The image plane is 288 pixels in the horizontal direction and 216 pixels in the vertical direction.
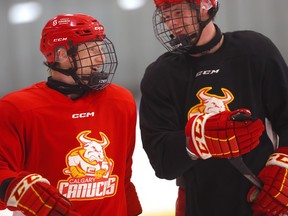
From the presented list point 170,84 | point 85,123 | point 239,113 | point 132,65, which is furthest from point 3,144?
point 132,65

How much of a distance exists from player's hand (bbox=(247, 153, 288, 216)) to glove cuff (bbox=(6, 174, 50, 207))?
20.6 inches

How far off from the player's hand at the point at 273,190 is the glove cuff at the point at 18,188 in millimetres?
523

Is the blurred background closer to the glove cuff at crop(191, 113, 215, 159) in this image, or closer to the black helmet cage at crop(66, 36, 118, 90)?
the black helmet cage at crop(66, 36, 118, 90)

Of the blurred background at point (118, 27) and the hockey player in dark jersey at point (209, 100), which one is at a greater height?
the hockey player in dark jersey at point (209, 100)

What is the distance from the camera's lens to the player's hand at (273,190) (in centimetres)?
144

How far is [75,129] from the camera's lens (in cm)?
168

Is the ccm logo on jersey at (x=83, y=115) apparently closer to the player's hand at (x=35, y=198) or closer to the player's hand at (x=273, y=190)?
the player's hand at (x=35, y=198)

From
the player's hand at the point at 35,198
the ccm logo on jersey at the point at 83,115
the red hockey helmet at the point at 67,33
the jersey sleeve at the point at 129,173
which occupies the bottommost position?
Result: the jersey sleeve at the point at 129,173

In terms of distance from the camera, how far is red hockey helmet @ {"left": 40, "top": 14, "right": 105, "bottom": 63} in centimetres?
178

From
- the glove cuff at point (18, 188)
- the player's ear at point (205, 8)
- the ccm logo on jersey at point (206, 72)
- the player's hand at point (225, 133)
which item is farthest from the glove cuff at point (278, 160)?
the glove cuff at point (18, 188)

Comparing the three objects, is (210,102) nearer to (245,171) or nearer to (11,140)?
(245,171)

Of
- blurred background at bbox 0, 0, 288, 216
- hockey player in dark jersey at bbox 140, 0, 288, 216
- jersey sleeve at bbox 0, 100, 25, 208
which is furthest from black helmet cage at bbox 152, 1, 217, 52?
blurred background at bbox 0, 0, 288, 216

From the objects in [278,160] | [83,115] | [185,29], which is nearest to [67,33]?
[83,115]

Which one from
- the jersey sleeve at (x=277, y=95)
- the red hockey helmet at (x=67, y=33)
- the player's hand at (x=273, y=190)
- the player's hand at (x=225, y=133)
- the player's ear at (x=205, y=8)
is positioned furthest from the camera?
the red hockey helmet at (x=67, y=33)
